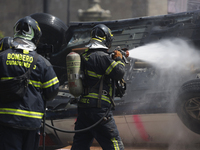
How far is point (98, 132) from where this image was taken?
3541mm

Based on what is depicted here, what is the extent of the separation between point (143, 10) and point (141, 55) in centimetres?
1156

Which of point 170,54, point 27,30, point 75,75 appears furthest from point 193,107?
point 27,30

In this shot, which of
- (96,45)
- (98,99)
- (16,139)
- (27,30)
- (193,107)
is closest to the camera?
(16,139)

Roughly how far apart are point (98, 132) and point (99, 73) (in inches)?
23.6

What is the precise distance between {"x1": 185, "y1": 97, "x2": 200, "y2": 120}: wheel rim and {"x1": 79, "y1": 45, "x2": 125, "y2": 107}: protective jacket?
Answer: 1193 mm

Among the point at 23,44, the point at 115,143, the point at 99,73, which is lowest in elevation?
the point at 115,143

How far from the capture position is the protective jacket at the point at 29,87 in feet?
9.23

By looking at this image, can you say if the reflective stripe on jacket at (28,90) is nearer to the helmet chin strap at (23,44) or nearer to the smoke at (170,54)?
the helmet chin strap at (23,44)

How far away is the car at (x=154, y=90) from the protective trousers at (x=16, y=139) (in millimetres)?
1080

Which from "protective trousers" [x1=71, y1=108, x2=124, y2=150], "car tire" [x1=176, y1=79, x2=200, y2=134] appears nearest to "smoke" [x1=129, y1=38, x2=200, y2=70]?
"car tire" [x1=176, y1=79, x2=200, y2=134]

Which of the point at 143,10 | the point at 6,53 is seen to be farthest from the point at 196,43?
the point at 143,10

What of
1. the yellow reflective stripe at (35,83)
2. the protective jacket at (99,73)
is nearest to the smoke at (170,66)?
the protective jacket at (99,73)

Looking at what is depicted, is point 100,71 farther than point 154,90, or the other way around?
point 154,90

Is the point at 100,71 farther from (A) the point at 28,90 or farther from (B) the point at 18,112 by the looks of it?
(B) the point at 18,112
